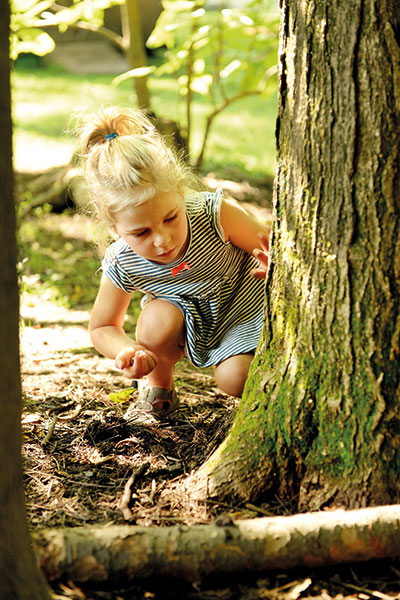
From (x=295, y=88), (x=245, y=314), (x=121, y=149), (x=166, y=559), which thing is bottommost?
(x=166, y=559)

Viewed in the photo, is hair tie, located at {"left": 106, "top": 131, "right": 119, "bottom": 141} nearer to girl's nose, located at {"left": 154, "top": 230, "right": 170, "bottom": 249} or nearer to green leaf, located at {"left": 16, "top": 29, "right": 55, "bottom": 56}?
girl's nose, located at {"left": 154, "top": 230, "right": 170, "bottom": 249}

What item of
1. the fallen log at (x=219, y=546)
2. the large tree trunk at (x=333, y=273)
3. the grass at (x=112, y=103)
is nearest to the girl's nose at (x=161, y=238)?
the large tree trunk at (x=333, y=273)

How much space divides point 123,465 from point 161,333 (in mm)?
692

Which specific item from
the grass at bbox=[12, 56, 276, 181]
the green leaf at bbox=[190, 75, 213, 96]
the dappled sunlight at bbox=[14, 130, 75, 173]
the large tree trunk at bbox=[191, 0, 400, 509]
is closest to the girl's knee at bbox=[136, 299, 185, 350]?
the large tree trunk at bbox=[191, 0, 400, 509]

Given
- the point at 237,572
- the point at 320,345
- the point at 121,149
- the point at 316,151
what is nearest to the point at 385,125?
the point at 316,151

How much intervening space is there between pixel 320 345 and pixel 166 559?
76 centimetres

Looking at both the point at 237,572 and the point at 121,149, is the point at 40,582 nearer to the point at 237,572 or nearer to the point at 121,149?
the point at 237,572

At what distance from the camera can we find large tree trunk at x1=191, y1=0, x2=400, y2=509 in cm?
175

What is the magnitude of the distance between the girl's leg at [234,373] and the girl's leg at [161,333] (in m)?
0.24

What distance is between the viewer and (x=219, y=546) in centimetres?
167

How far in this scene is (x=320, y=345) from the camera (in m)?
1.93

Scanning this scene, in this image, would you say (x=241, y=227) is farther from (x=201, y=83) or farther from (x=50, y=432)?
(x=201, y=83)

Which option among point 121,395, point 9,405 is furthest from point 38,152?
point 9,405

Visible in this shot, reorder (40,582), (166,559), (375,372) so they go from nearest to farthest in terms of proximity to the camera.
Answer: (40,582) → (166,559) → (375,372)
